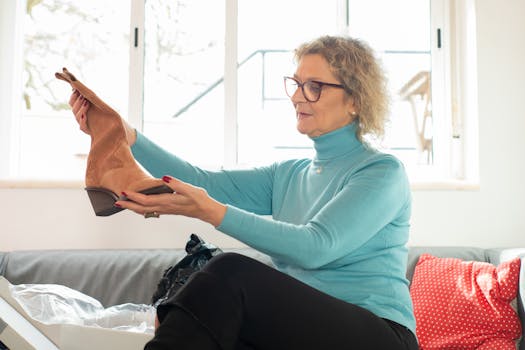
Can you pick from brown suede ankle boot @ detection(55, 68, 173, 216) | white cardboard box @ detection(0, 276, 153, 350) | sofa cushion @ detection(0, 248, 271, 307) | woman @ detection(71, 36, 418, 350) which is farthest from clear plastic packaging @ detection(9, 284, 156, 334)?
woman @ detection(71, 36, 418, 350)

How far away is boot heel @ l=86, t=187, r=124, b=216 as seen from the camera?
1483 mm

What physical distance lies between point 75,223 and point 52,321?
3.27 ft

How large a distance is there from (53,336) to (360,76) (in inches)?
39.2

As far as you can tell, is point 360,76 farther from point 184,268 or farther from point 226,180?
point 184,268

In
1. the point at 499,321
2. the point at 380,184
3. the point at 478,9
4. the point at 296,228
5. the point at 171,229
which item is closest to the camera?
the point at 296,228

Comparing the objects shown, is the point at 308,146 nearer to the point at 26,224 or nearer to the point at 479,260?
the point at 479,260

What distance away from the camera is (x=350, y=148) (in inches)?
64.9

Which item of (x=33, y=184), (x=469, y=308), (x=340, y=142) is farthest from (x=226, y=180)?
(x=33, y=184)

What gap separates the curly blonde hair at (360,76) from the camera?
164 centimetres

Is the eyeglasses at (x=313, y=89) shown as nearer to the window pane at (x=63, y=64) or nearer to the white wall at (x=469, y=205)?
the white wall at (x=469, y=205)

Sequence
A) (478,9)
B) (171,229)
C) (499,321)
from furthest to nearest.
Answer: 1. (478,9)
2. (171,229)
3. (499,321)

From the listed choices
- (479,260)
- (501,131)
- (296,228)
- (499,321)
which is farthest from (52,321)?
(501,131)

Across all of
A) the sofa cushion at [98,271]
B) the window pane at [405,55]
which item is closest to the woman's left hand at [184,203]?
the sofa cushion at [98,271]

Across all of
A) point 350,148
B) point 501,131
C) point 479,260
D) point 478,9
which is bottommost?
point 479,260
